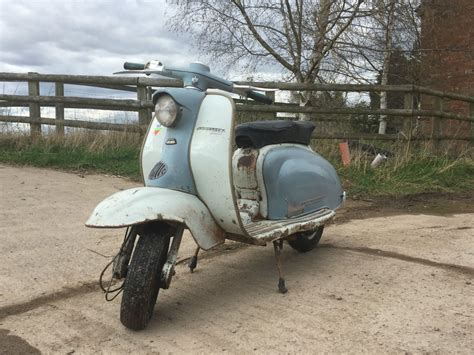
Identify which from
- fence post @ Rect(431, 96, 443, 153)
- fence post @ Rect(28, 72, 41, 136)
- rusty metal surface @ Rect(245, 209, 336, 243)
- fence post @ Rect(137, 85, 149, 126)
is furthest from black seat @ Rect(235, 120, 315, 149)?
fence post @ Rect(28, 72, 41, 136)

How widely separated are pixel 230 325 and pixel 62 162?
5594mm

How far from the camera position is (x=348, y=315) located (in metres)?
2.89

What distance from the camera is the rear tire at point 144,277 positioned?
258 centimetres

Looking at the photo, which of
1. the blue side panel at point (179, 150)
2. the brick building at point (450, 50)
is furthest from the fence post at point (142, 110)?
the brick building at point (450, 50)

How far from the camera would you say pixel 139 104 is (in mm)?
8242

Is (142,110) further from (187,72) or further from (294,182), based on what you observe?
(187,72)

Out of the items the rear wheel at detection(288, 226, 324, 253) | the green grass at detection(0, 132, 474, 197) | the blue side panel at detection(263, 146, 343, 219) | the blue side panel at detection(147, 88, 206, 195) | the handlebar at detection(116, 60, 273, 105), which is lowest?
the rear wheel at detection(288, 226, 324, 253)

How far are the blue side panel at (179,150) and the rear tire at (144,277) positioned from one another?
34cm

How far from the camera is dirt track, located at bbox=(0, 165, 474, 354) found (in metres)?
2.58

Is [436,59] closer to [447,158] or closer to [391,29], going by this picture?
[391,29]

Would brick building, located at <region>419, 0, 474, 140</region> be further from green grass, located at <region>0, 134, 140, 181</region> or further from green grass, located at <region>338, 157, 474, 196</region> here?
green grass, located at <region>0, 134, 140, 181</region>

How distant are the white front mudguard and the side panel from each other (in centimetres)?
7

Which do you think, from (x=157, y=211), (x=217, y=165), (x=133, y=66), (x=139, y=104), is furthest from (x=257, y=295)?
(x=139, y=104)

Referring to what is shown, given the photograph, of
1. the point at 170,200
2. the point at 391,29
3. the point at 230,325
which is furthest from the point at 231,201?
the point at 391,29
